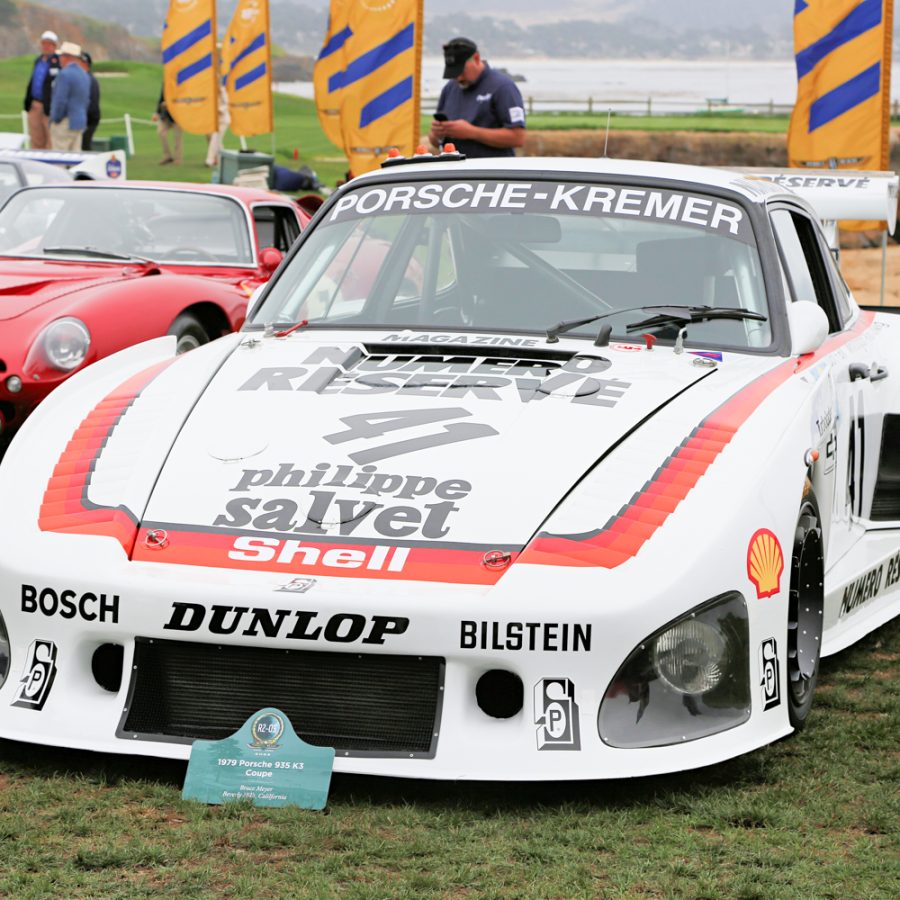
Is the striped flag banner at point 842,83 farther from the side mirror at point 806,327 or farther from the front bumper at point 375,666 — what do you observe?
the front bumper at point 375,666

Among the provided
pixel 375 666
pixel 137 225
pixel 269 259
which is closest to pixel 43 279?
pixel 269 259

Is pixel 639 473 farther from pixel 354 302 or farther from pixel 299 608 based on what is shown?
pixel 354 302

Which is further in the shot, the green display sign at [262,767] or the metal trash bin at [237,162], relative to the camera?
the metal trash bin at [237,162]

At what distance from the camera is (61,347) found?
6.87 m

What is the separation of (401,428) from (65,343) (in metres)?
3.29

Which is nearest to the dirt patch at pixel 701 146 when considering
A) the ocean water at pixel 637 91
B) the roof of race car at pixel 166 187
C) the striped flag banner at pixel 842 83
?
the ocean water at pixel 637 91

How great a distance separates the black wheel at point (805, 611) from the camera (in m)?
4.01

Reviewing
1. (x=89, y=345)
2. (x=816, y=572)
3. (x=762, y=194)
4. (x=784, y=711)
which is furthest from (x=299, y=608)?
(x=89, y=345)

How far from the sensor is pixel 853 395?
4953 millimetres

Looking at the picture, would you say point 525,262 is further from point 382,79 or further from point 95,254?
point 382,79

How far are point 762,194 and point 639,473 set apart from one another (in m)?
1.71

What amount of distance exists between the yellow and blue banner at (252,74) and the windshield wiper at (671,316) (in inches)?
804

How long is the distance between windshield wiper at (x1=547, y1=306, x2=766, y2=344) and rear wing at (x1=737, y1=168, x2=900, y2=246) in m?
3.71

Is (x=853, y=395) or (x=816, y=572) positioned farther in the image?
(x=853, y=395)
